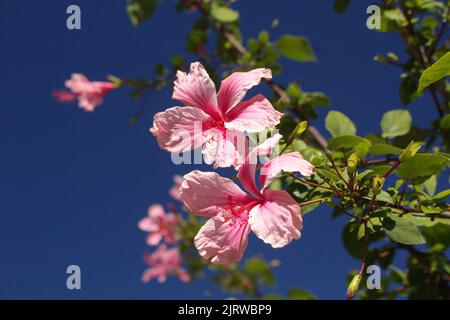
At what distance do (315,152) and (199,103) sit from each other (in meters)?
0.32

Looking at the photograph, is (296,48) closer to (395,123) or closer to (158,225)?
(395,123)

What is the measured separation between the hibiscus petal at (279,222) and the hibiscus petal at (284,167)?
36 mm

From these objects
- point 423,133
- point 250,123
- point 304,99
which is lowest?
point 250,123

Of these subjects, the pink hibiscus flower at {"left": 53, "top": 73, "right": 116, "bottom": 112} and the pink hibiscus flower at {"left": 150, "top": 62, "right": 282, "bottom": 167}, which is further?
the pink hibiscus flower at {"left": 53, "top": 73, "right": 116, "bottom": 112}

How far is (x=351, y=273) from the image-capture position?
1994mm

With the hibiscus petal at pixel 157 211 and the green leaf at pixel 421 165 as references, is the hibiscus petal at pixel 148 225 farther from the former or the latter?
the green leaf at pixel 421 165

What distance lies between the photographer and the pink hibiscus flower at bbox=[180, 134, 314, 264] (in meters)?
0.95

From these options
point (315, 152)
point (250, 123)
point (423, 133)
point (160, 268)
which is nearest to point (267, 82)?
point (423, 133)

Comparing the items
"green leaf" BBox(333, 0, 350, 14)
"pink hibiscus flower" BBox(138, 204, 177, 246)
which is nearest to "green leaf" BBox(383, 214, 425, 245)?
"green leaf" BBox(333, 0, 350, 14)

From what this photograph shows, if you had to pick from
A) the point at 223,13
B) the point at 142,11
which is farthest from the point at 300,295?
the point at 142,11

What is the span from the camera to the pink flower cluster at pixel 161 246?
336 cm

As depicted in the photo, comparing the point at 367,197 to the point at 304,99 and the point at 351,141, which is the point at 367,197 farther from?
the point at 304,99

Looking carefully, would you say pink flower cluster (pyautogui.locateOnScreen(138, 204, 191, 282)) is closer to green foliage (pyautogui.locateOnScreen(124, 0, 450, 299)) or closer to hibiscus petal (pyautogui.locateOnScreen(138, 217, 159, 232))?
hibiscus petal (pyautogui.locateOnScreen(138, 217, 159, 232))

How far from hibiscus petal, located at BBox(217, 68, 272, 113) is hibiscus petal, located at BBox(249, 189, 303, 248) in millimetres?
224
